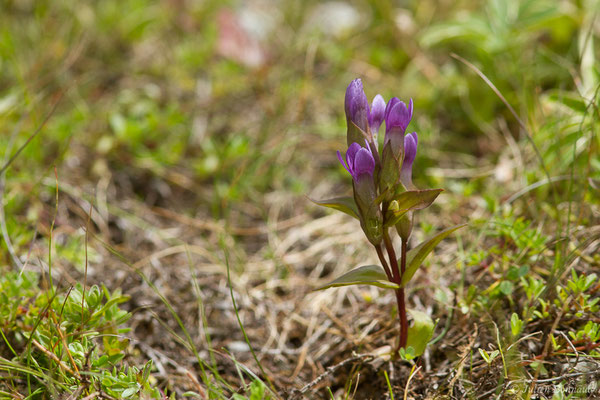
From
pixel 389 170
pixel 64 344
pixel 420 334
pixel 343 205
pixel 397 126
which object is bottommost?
pixel 420 334

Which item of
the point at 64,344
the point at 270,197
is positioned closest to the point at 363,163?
the point at 64,344

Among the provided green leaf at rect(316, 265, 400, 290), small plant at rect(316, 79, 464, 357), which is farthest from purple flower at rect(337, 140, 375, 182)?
green leaf at rect(316, 265, 400, 290)

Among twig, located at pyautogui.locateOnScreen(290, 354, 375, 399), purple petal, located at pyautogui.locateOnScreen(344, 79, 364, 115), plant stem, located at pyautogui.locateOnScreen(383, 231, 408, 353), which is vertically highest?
purple petal, located at pyautogui.locateOnScreen(344, 79, 364, 115)

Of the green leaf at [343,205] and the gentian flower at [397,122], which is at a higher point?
the gentian flower at [397,122]

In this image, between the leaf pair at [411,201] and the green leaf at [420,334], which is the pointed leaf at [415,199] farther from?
the green leaf at [420,334]

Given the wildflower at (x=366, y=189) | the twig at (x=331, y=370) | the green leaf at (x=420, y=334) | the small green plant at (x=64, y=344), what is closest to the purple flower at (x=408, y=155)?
the wildflower at (x=366, y=189)

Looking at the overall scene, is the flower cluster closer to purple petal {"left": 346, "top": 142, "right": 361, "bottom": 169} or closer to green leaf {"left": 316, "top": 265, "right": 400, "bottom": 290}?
purple petal {"left": 346, "top": 142, "right": 361, "bottom": 169}

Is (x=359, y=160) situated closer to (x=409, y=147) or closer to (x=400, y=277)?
(x=409, y=147)
